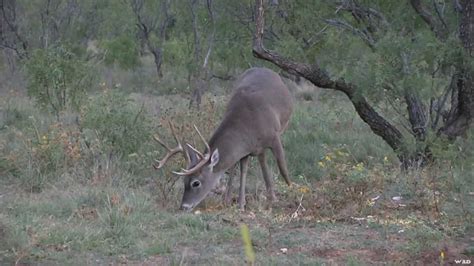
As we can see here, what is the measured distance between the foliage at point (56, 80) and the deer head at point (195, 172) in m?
3.85

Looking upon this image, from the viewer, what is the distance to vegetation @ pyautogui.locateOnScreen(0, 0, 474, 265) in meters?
7.63

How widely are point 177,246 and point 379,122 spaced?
597cm

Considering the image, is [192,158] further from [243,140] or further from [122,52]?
[122,52]

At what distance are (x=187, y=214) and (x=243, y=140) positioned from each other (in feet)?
5.84

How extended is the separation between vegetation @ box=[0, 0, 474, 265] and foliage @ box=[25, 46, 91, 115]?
0.03 m

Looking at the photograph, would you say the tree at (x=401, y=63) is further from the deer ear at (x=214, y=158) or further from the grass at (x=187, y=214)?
the deer ear at (x=214, y=158)

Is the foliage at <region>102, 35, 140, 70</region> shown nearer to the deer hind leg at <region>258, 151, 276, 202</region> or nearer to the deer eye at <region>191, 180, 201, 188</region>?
the deer hind leg at <region>258, 151, 276, 202</region>

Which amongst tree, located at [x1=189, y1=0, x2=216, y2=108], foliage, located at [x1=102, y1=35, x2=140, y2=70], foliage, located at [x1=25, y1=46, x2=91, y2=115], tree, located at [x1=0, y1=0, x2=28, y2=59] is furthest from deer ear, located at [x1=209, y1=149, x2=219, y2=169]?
foliage, located at [x1=102, y1=35, x2=140, y2=70]

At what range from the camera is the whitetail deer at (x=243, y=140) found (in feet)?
32.3

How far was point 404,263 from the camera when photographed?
7008 millimetres

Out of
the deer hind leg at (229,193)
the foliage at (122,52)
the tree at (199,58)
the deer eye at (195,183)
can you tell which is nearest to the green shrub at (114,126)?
the deer hind leg at (229,193)

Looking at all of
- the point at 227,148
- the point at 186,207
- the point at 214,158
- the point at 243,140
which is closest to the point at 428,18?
the point at 243,140

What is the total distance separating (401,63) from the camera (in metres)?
11.6

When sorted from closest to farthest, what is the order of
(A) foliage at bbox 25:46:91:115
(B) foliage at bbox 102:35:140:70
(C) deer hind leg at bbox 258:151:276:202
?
(C) deer hind leg at bbox 258:151:276:202 < (A) foliage at bbox 25:46:91:115 < (B) foliage at bbox 102:35:140:70
